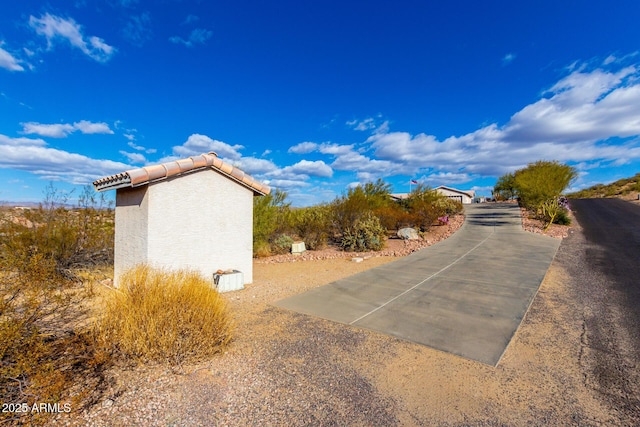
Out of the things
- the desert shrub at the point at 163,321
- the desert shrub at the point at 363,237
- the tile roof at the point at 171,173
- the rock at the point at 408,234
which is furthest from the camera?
the rock at the point at 408,234

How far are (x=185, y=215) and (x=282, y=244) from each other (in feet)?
21.2

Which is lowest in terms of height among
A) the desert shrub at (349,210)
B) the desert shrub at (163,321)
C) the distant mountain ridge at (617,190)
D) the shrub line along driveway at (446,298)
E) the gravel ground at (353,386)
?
the gravel ground at (353,386)

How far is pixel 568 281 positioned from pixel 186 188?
9691mm

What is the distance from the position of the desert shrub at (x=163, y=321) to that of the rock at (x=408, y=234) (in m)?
12.8

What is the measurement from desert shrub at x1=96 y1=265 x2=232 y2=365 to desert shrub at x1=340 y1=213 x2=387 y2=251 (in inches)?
366

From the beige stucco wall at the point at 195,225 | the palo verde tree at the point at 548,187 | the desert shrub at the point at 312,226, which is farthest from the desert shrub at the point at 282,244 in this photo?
the palo verde tree at the point at 548,187

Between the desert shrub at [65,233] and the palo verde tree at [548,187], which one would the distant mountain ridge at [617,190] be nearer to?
the palo verde tree at [548,187]

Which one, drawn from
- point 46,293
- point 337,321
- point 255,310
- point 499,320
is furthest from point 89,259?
point 499,320

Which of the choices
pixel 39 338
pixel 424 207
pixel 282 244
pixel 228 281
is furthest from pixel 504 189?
pixel 39 338

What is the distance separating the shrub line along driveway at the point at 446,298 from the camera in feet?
15.4

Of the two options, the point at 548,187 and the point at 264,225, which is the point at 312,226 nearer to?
the point at 264,225

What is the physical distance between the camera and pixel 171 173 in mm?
6434

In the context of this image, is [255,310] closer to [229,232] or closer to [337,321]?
[337,321]

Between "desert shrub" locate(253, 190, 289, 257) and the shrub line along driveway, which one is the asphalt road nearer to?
the shrub line along driveway
